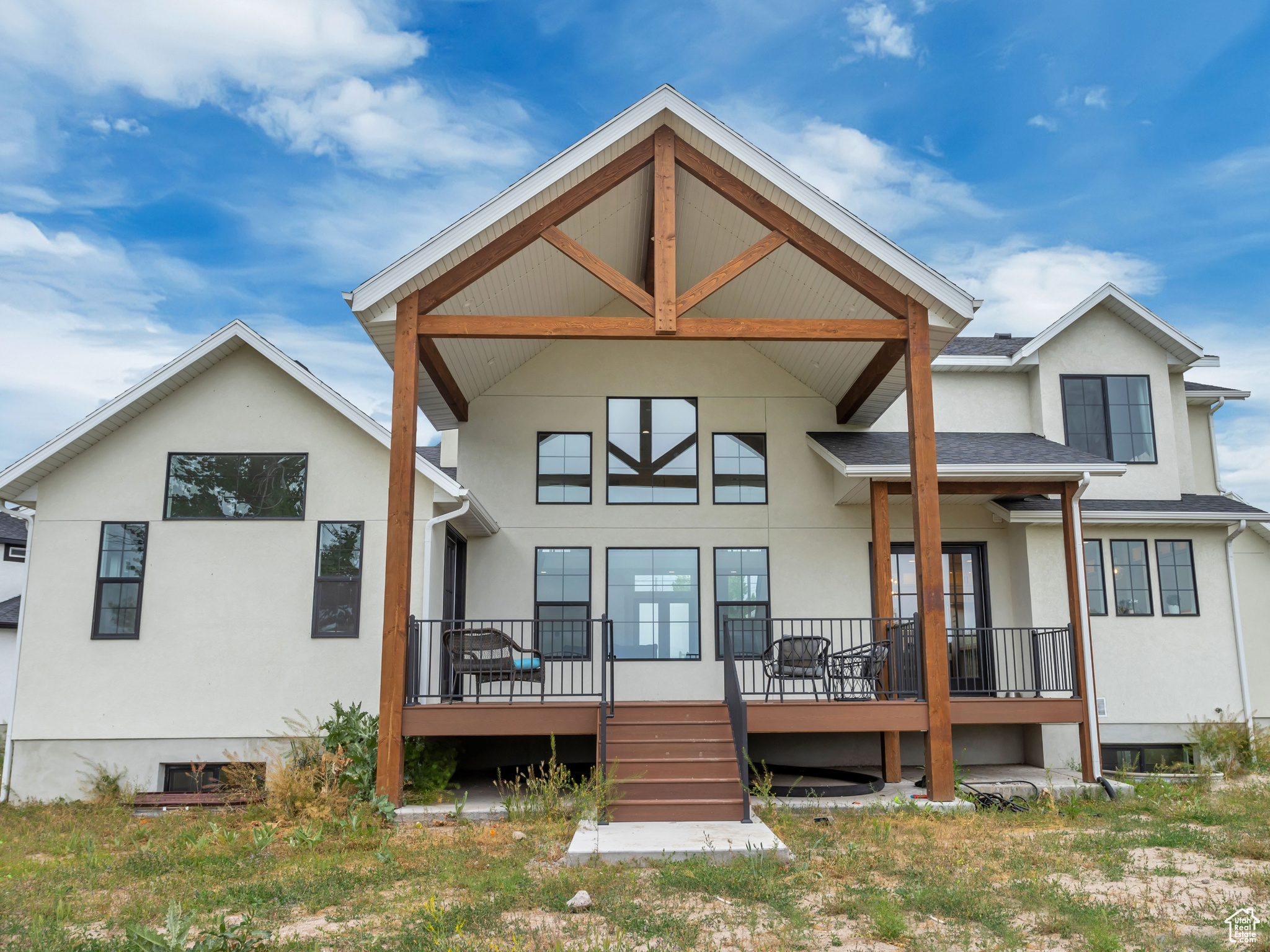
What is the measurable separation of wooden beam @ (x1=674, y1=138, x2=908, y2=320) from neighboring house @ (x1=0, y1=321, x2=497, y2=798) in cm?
430

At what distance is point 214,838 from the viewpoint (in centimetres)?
764

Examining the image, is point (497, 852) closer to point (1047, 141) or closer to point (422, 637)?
point (422, 637)

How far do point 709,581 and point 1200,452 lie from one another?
315 inches

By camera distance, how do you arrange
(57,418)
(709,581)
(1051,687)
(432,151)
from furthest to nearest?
1. (57,418)
2. (432,151)
3. (709,581)
4. (1051,687)

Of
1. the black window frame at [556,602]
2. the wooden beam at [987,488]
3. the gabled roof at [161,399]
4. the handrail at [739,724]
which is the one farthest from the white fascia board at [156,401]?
the wooden beam at [987,488]

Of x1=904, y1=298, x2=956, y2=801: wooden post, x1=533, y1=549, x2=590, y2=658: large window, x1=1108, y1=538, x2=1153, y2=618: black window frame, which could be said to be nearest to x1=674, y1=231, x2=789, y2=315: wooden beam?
x1=904, y1=298, x2=956, y2=801: wooden post

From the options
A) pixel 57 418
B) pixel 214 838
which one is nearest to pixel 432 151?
pixel 57 418

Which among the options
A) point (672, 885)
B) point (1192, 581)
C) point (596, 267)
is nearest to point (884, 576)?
point (1192, 581)

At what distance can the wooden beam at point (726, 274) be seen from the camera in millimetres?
9234

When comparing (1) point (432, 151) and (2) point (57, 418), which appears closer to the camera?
(1) point (432, 151)

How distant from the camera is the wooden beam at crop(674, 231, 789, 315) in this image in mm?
9234

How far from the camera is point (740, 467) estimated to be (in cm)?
1284

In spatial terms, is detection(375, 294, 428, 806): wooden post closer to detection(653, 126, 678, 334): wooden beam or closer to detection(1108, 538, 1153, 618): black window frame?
detection(653, 126, 678, 334): wooden beam

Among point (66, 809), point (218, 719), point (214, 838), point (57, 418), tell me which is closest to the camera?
point (214, 838)
